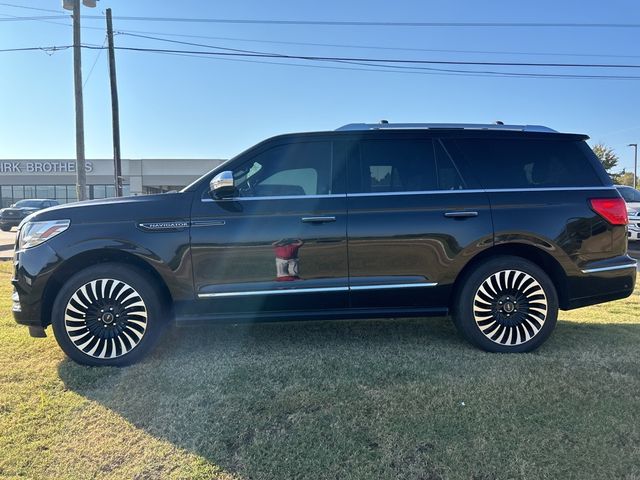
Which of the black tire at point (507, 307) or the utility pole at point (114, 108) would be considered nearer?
the black tire at point (507, 307)

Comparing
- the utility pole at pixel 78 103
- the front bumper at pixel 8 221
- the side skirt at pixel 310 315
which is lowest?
the side skirt at pixel 310 315

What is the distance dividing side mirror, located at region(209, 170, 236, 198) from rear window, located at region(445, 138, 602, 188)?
191 cm

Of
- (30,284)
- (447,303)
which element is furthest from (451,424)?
(30,284)

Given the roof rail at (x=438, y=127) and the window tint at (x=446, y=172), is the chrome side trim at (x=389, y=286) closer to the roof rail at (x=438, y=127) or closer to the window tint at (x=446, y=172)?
the window tint at (x=446, y=172)

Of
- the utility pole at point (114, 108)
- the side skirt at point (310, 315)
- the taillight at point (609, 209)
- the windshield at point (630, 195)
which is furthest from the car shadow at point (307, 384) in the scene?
the utility pole at point (114, 108)

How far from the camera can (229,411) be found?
3.02 m

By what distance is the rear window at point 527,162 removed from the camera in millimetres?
4121

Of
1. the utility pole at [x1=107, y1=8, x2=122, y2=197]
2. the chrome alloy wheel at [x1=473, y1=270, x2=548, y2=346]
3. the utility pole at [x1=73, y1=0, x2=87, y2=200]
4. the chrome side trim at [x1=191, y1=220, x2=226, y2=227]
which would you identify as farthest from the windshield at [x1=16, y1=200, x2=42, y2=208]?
the chrome alloy wheel at [x1=473, y1=270, x2=548, y2=346]

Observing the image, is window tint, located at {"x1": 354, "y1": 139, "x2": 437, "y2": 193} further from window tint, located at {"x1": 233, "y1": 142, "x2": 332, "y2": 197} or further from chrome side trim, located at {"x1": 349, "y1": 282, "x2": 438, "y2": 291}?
chrome side trim, located at {"x1": 349, "y1": 282, "x2": 438, "y2": 291}

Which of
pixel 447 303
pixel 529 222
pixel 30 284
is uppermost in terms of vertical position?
pixel 529 222

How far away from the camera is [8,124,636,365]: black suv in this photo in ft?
12.3

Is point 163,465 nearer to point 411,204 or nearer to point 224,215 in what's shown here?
point 224,215

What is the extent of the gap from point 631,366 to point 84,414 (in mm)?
4011

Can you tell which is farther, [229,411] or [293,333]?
[293,333]
